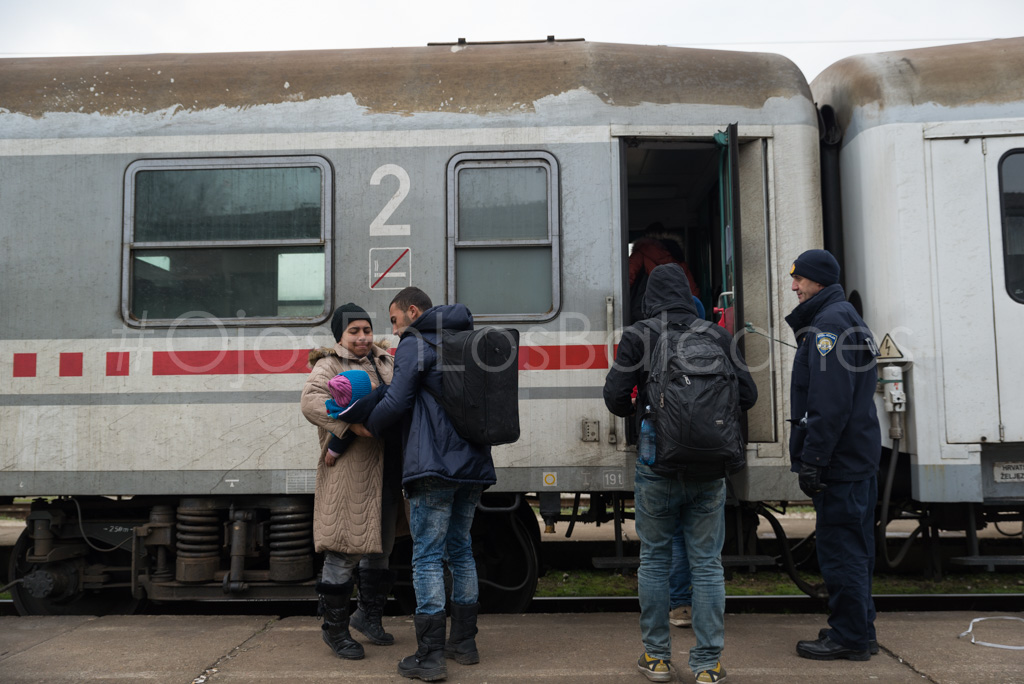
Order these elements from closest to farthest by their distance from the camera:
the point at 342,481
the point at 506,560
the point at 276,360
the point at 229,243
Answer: the point at 342,481, the point at 276,360, the point at 229,243, the point at 506,560

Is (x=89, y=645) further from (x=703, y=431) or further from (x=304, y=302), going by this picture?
(x=703, y=431)

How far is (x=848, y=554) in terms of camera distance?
403cm

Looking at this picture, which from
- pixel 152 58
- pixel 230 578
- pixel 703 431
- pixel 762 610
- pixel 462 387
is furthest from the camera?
pixel 762 610

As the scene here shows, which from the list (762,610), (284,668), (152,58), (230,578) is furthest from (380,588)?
(152,58)

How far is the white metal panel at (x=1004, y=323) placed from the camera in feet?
15.5

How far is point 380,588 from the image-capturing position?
442cm

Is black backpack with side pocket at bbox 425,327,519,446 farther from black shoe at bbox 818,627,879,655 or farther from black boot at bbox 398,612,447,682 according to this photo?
black shoe at bbox 818,627,879,655

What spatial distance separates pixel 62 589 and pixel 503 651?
9.91 ft

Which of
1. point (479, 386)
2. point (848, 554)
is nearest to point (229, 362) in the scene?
point (479, 386)

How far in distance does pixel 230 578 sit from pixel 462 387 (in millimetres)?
2284

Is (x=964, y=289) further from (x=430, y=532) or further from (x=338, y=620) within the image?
(x=338, y=620)

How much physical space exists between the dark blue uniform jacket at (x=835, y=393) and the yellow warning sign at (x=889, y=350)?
0.87 m

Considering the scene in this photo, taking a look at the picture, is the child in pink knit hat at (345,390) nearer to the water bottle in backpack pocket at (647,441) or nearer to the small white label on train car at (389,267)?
the small white label on train car at (389,267)

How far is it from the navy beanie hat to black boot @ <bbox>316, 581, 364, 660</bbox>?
2916 millimetres
